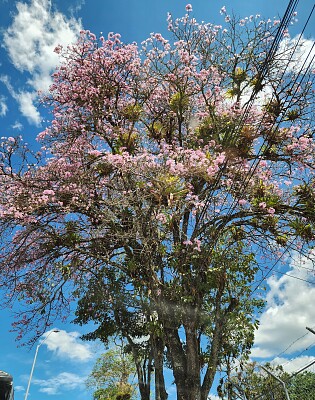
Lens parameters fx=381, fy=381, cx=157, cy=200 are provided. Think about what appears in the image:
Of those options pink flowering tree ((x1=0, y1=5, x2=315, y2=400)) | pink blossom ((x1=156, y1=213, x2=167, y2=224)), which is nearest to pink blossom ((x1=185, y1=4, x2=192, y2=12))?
pink flowering tree ((x1=0, y1=5, x2=315, y2=400))

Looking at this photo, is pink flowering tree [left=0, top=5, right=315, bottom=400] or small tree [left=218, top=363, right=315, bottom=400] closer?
pink flowering tree [left=0, top=5, right=315, bottom=400]

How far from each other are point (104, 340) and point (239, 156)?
9.18 meters

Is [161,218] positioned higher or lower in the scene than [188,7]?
lower

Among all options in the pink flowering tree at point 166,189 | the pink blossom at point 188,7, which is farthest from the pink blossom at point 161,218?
the pink blossom at point 188,7

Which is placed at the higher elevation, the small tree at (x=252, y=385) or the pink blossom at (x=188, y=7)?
the pink blossom at (x=188, y=7)

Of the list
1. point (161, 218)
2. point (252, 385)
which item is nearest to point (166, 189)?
point (161, 218)

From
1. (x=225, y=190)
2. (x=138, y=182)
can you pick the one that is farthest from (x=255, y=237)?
(x=138, y=182)

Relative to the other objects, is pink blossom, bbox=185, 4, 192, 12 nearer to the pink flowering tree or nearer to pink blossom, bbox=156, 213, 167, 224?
the pink flowering tree

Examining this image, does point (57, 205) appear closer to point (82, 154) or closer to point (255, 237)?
point (82, 154)

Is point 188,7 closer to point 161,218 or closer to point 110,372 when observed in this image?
point 161,218

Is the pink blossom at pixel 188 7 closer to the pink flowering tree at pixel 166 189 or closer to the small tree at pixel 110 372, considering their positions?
the pink flowering tree at pixel 166 189

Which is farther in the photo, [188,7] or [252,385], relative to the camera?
[252,385]

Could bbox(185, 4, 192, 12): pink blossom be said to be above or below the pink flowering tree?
above

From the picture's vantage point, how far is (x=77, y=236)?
10.6 meters
